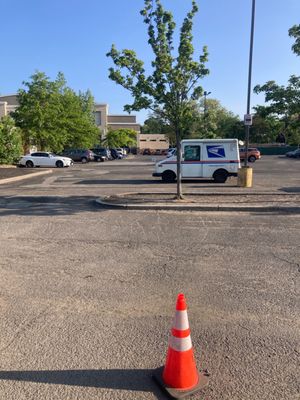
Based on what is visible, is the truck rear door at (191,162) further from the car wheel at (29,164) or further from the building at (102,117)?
the building at (102,117)

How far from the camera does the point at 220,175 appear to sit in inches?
768

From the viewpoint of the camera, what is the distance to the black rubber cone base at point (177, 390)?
113 inches

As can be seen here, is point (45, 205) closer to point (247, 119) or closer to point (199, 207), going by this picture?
point (199, 207)

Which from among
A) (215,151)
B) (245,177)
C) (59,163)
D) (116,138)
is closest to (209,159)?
(215,151)

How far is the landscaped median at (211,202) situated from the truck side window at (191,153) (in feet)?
18.1

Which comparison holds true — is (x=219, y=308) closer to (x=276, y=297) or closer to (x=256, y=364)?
(x=276, y=297)

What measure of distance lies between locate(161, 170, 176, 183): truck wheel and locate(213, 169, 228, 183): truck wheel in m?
2.05

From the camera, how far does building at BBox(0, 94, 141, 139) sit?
93.9 metres

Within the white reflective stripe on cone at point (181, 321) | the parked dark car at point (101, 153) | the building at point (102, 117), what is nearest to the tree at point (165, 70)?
the white reflective stripe on cone at point (181, 321)

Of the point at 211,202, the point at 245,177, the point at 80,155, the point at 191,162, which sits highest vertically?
the point at 191,162

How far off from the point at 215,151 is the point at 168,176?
8.58 feet

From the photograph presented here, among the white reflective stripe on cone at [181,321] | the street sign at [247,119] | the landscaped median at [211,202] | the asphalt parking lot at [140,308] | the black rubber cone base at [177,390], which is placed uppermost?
the street sign at [247,119]

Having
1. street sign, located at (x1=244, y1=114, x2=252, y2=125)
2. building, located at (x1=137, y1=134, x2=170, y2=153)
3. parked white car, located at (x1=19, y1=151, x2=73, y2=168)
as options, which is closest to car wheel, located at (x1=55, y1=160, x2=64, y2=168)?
parked white car, located at (x1=19, y1=151, x2=73, y2=168)

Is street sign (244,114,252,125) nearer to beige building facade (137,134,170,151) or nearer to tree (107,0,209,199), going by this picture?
tree (107,0,209,199)
